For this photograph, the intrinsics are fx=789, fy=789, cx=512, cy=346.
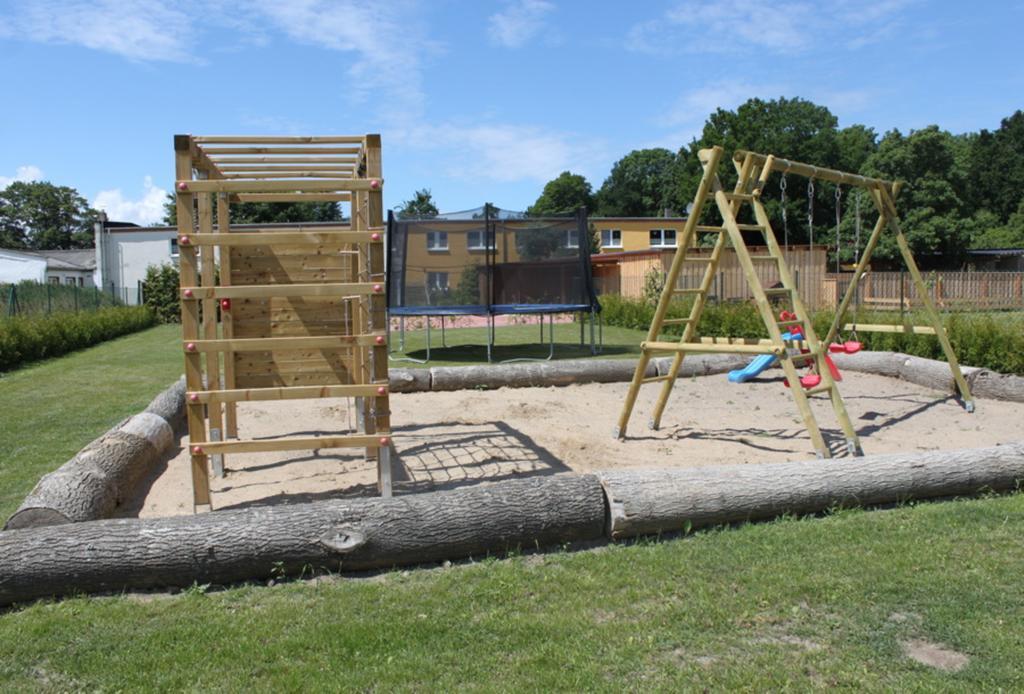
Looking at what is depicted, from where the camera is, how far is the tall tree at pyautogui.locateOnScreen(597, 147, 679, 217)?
8638cm

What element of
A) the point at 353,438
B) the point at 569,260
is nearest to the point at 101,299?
the point at 569,260

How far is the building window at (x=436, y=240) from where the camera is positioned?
48.6ft

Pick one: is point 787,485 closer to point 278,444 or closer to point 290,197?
point 278,444

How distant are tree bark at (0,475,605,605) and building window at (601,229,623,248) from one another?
49.5m

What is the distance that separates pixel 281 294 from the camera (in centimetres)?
468

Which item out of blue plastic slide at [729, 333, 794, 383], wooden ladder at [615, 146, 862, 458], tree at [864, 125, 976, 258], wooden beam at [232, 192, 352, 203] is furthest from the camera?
tree at [864, 125, 976, 258]

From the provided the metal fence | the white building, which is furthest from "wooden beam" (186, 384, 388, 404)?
the white building

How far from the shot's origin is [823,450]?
559cm

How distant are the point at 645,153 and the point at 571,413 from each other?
85.9 m

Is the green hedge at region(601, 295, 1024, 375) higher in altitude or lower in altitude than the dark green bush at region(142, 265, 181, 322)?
lower

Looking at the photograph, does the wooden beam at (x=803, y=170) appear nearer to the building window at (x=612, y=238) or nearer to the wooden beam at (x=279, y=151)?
the wooden beam at (x=279, y=151)

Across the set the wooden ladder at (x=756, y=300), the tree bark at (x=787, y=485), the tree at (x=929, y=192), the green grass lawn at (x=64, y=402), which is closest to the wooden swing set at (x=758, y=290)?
the wooden ladder at (x=756, y=300)

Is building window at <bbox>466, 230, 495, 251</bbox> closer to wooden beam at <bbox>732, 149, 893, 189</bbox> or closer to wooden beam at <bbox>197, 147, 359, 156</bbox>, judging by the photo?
wooden beam at <bbox>732, 149, 893, 189</bbox>

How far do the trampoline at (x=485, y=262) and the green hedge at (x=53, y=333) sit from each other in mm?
7082
